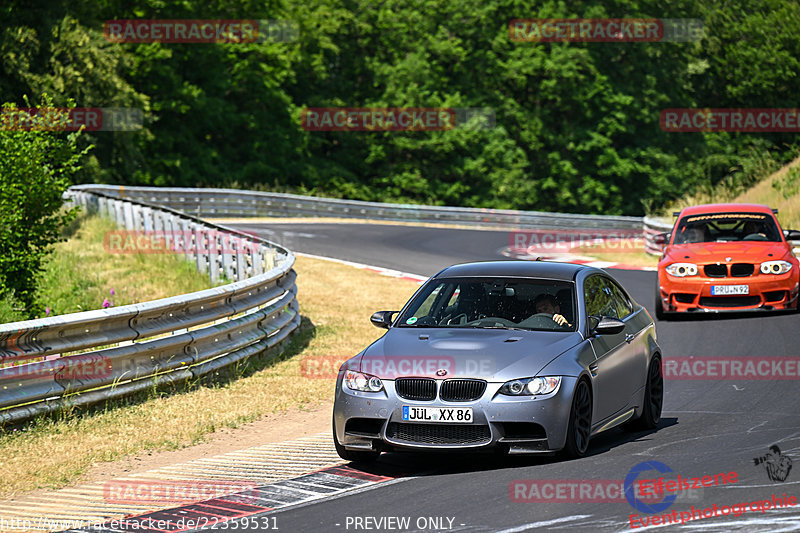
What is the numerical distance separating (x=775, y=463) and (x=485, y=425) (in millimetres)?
1976

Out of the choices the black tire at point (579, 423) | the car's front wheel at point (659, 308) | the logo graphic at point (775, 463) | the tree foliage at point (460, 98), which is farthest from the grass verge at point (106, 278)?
the tree foliage at point (460, 98)

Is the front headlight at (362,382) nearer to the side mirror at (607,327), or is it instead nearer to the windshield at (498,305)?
the windshield at (498,305)

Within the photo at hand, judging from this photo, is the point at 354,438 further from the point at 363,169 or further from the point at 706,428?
the point at 363,169

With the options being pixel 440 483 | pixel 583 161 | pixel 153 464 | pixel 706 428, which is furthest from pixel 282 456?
pixel 583 161

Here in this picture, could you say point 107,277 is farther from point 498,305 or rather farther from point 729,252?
point 498,305

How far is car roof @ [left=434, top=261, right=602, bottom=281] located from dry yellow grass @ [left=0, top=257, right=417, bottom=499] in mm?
2578

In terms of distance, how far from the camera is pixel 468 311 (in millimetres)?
9242

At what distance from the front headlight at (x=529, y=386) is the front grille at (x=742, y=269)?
31.2 feet

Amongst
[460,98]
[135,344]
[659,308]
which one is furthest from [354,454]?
[460,98]

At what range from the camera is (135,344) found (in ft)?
34.8

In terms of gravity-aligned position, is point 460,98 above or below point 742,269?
above

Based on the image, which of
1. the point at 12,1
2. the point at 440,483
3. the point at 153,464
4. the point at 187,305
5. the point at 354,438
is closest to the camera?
the point at 440,483

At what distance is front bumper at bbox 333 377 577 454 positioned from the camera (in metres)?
7.83

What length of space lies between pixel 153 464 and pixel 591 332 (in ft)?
11.5
